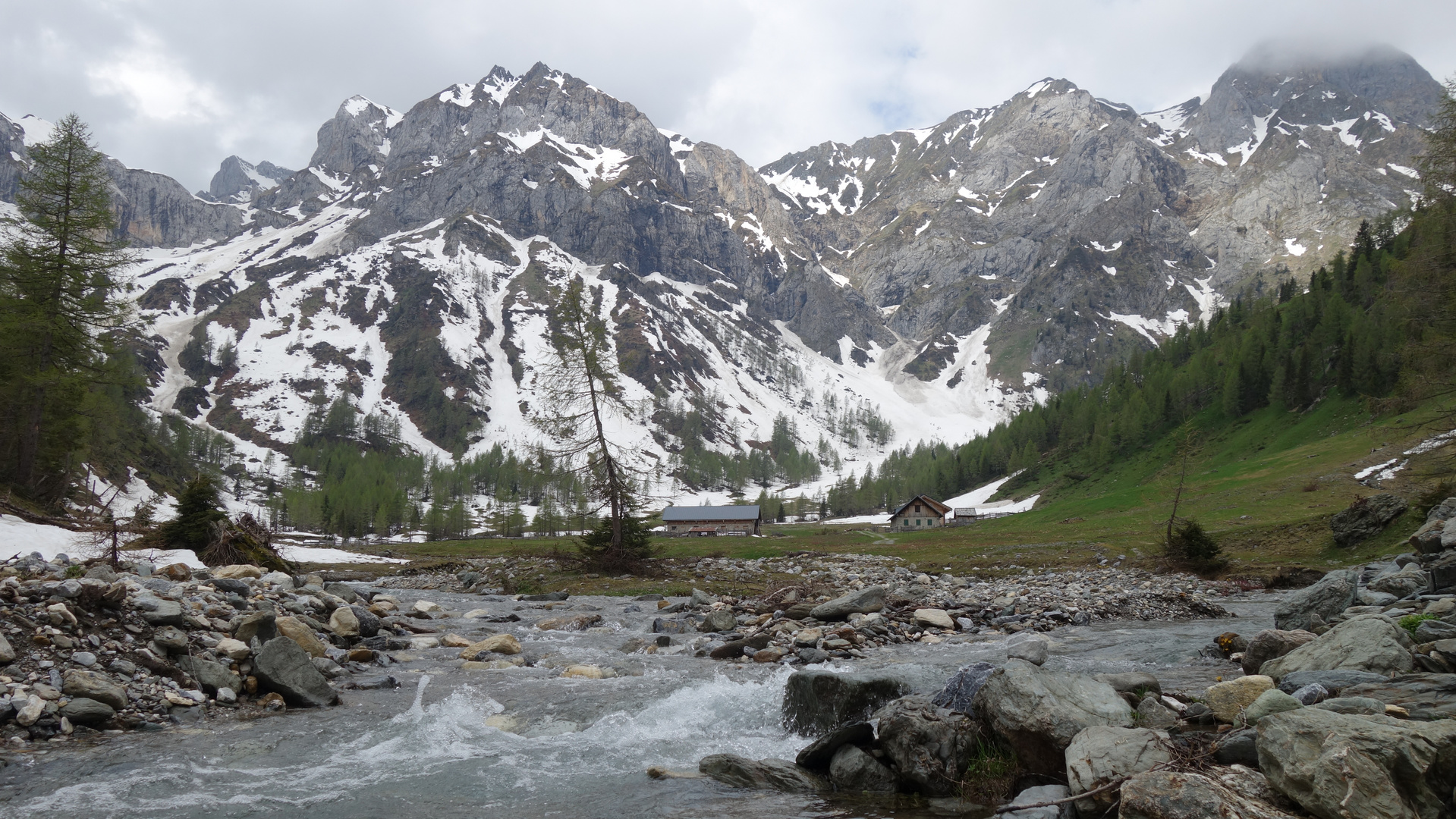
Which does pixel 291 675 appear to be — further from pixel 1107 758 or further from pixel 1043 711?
pixel 1107 758

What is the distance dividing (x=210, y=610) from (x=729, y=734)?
41.2 feet

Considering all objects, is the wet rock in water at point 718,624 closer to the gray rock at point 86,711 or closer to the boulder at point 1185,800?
the gray rock at point 86,711

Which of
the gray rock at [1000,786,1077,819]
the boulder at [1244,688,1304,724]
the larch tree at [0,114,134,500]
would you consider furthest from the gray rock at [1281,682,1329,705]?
the larch tree at [0,114,134,500]

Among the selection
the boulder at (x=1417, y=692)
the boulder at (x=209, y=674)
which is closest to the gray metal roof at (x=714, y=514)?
the boulder at (x=209, y=674)

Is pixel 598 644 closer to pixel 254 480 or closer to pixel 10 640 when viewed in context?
pixel 10 640

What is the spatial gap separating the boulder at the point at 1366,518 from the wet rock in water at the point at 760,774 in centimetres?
3696

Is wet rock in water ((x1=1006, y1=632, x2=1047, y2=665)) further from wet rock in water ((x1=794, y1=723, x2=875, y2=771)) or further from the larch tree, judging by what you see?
the larch tree

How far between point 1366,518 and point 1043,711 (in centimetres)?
3590

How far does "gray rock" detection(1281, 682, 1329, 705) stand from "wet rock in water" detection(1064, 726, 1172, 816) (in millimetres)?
2050

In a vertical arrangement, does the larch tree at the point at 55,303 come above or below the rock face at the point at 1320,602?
above

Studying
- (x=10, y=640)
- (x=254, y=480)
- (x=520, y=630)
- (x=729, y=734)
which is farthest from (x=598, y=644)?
(x=254, y=480)

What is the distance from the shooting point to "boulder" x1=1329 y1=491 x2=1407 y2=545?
→ 32.4 m

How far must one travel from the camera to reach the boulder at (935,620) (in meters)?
23.3

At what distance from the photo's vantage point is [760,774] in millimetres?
10117
